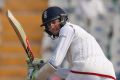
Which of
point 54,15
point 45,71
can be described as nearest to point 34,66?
point 45,71

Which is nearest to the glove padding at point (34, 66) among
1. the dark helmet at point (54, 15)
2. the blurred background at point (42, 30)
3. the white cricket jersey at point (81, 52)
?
the white cricket jersey at point (81, 52)

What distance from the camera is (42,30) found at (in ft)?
43.3

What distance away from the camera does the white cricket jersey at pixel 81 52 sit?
620cm

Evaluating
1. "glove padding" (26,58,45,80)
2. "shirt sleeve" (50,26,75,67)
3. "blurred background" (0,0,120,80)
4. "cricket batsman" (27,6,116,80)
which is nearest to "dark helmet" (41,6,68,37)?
"cricket batsman" (27,6,116,80)

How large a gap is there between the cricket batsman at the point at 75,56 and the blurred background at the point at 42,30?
6.33m

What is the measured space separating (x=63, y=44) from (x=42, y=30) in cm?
706

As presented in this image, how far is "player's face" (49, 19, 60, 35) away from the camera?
638 cm

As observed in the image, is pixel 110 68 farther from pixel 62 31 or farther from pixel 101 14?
pixel 101 14

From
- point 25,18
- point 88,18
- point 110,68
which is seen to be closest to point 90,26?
point 88,18

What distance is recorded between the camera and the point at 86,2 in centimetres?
1282

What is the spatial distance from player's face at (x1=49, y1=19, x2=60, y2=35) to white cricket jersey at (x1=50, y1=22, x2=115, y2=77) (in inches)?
4.0

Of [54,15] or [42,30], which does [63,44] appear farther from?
[42,30]

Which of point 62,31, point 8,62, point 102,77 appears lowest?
point 8,62

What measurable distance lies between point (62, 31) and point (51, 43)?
267 inches
